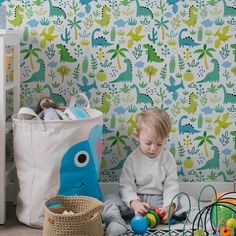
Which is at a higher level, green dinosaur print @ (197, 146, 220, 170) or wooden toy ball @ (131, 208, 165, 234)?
green dinosaur print @ (197, 146, 220, 170)

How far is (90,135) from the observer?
2557mm

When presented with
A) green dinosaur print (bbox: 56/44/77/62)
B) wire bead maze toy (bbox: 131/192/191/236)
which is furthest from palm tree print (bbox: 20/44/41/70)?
wire bead maze toy (bbox: 131/192/191/236)

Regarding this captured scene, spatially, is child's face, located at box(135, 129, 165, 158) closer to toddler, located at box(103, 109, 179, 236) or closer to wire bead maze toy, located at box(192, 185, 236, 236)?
toddler, located at box(103, 109, 179, 236)

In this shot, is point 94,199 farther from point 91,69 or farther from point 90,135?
point 91,69

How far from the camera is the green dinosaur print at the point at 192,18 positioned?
2.89 meters

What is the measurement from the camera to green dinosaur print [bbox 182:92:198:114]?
9.68ft

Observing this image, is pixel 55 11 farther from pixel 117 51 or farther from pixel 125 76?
pixel 125 76

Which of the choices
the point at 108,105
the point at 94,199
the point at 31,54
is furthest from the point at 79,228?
the point at 31,54

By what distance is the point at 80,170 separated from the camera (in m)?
2.54

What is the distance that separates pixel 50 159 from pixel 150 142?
51cm

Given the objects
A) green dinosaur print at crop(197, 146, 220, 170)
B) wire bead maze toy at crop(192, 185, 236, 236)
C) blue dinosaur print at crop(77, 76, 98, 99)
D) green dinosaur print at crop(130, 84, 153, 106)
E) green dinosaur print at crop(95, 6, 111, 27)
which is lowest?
wire bead maze toy at crop(192, 185, 236, 236)

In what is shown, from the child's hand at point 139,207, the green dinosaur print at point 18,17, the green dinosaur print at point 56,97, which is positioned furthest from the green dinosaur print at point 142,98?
the green dinosaur print at point 18,17

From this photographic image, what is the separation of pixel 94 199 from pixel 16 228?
1.37 feet

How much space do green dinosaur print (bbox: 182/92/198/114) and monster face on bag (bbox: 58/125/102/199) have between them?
23.6 inches
